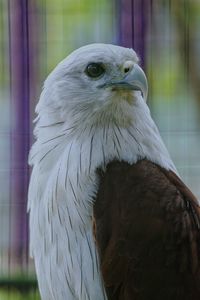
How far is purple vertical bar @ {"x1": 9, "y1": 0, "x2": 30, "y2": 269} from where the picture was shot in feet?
10.9

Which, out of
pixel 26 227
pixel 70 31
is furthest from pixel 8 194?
pixel 70 31

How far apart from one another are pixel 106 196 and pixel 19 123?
97 cm

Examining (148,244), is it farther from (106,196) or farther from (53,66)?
(53,66)

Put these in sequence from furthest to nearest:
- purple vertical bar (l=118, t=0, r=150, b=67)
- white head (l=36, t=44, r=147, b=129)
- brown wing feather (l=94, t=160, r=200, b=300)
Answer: purple vertical bar (l=118, t=0, r=150, b=67) → white head (l=36, t=44, r=147, b=129) → brown wing feather (l=94, t=160, r=200, b=300)

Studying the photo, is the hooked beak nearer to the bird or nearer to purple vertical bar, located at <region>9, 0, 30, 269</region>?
the bird

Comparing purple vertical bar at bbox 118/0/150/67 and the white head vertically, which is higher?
purple vertical bar at bbox 118/0/150/67

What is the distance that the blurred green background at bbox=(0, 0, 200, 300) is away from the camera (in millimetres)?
3322

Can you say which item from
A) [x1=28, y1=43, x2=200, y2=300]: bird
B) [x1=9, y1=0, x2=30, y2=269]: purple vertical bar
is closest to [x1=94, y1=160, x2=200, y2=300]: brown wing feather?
[x1=28, y1=43, x2=200, y2=300]: bird

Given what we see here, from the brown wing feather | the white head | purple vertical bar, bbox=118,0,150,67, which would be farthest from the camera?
purple vertical bar, bbox=118,0,150,67

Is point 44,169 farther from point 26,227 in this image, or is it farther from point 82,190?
point 26,227

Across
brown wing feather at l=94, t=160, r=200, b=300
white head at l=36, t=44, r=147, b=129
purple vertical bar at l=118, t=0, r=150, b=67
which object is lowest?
brown wing feather at l=94, t=160, r=200, b=300

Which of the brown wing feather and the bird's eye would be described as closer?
the brown wing feather

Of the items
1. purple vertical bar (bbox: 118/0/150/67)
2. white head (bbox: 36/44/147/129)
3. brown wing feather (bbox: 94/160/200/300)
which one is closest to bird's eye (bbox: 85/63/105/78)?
white head (bbox: 36/44/147/129)

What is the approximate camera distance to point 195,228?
2406 millimetres
